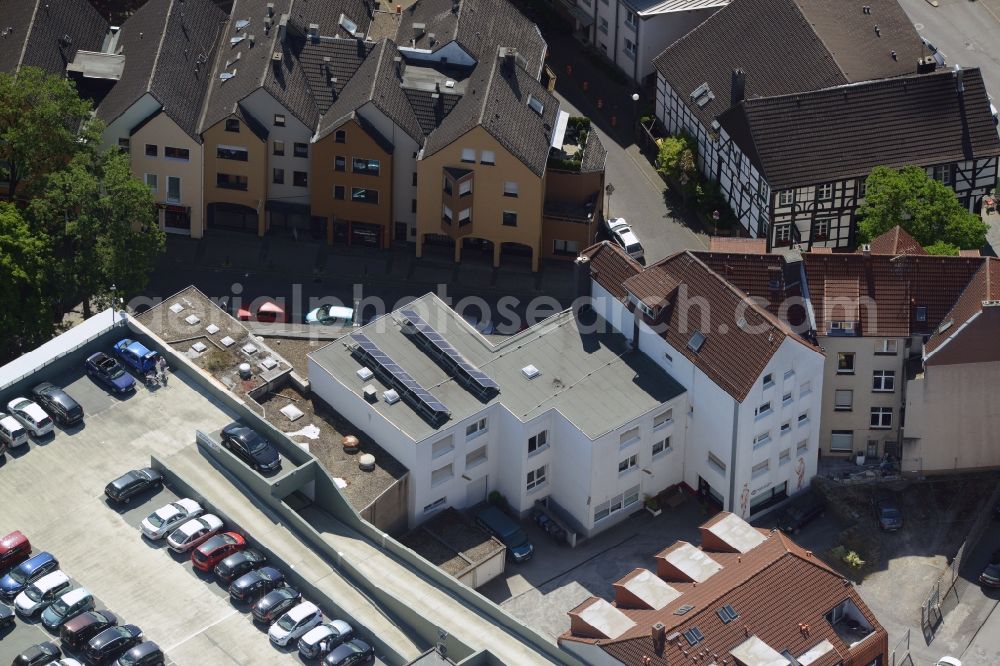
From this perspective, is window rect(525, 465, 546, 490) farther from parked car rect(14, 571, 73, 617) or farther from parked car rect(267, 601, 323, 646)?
parked car rect(14, 571, 73, 617)

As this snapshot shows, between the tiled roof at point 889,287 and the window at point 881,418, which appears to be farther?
the window at point 881,418

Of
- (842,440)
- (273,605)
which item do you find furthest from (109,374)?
(842,440)

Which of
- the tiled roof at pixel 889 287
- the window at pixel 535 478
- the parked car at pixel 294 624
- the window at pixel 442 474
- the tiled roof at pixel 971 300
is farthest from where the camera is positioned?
the tiled roof at pixel 889 287

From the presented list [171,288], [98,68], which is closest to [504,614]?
[171,288]

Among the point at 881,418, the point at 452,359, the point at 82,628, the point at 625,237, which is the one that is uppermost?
the point at 625,237

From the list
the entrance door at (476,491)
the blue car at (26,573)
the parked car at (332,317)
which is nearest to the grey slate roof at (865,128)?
the parked car at (332,317)

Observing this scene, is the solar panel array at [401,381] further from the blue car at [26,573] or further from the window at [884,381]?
the window at [884,381]

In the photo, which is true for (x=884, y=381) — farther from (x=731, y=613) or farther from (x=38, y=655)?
(x=38, y=655)
